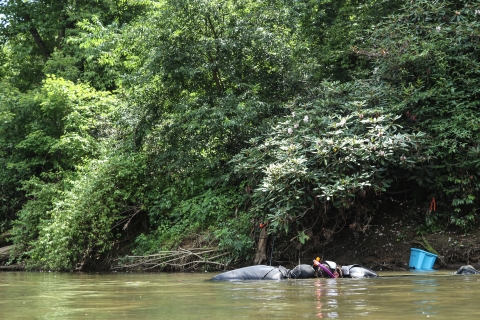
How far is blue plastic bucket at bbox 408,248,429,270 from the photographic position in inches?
392

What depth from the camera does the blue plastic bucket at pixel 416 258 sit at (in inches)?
392

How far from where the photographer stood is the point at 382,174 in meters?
10.8

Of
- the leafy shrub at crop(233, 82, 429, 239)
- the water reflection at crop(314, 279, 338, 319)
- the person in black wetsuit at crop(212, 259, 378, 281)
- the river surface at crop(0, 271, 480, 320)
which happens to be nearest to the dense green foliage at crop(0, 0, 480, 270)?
the leafy shrub at crop(233, 82, 429, 239)

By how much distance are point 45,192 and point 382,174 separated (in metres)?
9.50

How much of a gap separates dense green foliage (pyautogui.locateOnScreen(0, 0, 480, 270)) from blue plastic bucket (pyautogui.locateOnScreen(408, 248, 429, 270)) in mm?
969

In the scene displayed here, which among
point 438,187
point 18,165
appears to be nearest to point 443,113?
point 438,187

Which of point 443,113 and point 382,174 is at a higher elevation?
point 443,113

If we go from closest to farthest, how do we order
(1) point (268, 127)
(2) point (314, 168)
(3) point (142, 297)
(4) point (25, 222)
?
(3) point (142, 297) → (2) point (314, 168) → (1) point (268, 127) → (4) point (25, 222)

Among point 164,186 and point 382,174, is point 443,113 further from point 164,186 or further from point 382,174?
point 164,186

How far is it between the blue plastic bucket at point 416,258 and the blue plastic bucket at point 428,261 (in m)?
0.05

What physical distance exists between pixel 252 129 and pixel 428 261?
4.85 meters

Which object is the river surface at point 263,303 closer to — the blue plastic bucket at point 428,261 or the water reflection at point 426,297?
the water reflection at point 426,297

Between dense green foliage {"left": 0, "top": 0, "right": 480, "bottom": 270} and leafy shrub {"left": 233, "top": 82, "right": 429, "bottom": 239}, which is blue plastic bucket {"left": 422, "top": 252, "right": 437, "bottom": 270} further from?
leafy shrub {"left": 233, "top": 82, "right": 429, "bottom": 239}

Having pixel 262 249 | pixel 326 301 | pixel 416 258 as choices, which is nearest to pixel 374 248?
pixel 416 258
